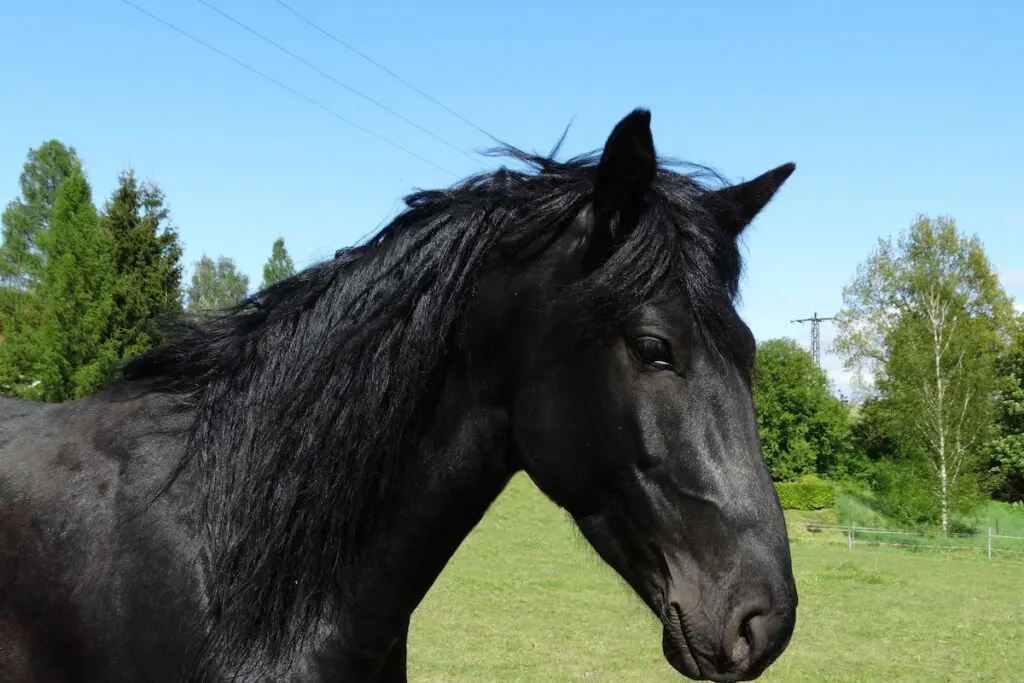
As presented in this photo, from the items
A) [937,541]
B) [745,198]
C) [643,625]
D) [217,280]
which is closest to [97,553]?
[745,198]

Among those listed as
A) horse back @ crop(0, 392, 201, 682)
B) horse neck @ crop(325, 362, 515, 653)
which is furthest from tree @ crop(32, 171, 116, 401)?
horse neck @ crop(325, 362, 515, 653)

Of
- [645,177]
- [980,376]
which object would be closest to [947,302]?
[980,376]

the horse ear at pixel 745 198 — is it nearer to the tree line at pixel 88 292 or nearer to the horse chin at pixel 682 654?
the horse chin at pixel 682 654

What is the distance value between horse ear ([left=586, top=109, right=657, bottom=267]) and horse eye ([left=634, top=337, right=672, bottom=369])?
0.92ft

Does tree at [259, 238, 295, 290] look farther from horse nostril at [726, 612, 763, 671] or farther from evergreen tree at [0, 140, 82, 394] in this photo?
horse nostril at [726, 612, 763, 671]

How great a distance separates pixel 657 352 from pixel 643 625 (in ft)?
34.1

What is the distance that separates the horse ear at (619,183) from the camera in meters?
2.05

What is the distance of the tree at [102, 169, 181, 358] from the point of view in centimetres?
1784

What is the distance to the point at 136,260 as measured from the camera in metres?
19.1

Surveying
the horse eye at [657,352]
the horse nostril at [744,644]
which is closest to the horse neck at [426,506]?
the horse eye at [657,352]

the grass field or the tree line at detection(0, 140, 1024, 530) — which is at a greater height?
the tree line at detection(0, 140, 1024, 530)

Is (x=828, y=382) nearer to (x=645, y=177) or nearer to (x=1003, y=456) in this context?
(x=1003, y=456)

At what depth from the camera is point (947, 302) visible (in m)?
36.8

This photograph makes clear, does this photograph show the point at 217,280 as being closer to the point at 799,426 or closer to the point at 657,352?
the point at 799,426
